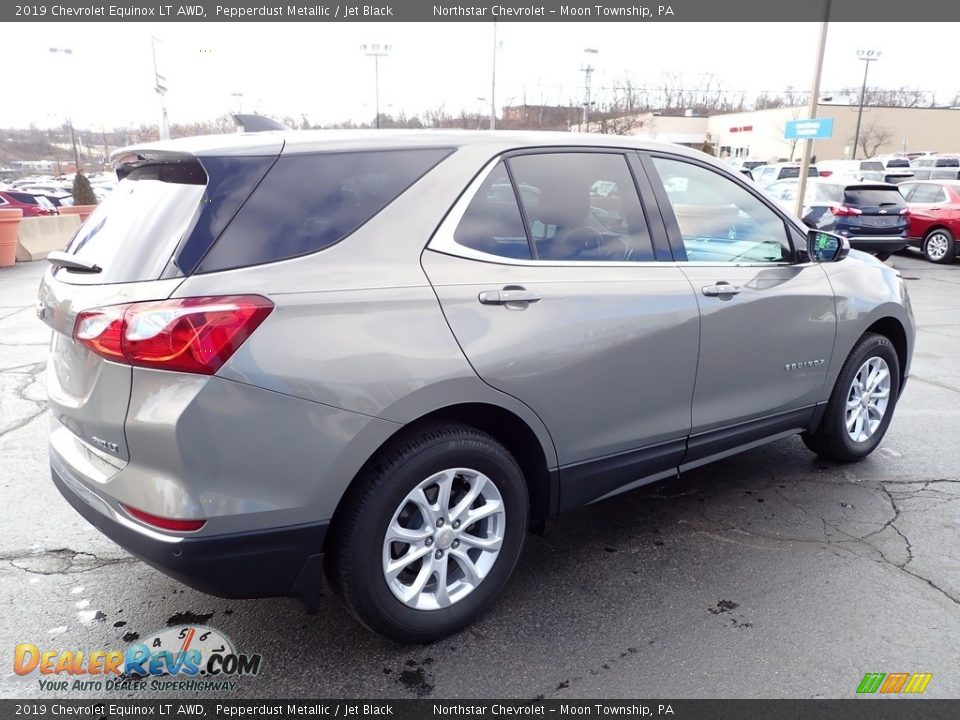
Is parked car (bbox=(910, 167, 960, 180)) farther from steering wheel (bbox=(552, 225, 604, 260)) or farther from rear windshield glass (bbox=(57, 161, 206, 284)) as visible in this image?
rear windshield glass (bbox=(57, 161, 206, 284))

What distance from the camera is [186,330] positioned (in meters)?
→ 2.12

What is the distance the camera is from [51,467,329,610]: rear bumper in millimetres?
2180

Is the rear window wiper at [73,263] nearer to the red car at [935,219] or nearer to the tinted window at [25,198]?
the red car at [935,219]

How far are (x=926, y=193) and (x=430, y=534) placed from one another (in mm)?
16941

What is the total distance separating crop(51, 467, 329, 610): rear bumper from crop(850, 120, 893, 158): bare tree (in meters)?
76.8

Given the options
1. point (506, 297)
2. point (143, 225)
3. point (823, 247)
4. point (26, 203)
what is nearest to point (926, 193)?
point (823, 247)

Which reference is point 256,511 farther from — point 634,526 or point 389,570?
point 634,526

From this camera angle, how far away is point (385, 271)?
245cm

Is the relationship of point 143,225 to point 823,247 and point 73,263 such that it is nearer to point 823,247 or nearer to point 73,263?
point 73,263

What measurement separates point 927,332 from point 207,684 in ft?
28.8

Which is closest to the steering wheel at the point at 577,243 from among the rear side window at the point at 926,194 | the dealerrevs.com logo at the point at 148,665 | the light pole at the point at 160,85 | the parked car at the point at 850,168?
the dealerrevs.com logo at the point at 148,665

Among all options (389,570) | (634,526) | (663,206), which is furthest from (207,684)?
(663,206)

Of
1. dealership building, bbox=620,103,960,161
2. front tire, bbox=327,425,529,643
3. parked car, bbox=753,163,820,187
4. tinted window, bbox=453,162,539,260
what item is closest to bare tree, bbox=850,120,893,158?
dealership building, bbox=620,103,960,161

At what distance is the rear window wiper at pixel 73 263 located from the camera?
245 centimetres
